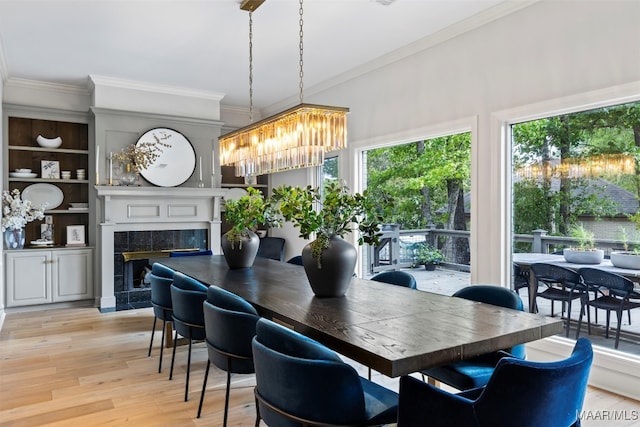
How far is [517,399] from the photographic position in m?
1.38

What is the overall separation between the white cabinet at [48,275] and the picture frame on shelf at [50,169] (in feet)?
3.23

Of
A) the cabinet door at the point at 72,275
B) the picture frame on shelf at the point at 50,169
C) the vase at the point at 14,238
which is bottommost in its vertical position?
the cabinet door at the point at 72,275

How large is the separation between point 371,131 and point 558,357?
2865 mm

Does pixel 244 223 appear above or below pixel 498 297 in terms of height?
above

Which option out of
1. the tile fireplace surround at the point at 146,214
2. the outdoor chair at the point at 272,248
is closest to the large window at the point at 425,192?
the outdoor chair at the point at 272,248

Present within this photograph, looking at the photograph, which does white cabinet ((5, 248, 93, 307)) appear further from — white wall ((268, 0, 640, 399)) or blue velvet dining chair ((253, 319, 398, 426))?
blue velvet dining chair ((253, 319, 398, 426))

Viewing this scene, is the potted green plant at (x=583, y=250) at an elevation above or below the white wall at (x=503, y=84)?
below

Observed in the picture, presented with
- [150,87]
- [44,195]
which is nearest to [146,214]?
[44,195]

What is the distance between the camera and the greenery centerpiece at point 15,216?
203 inches

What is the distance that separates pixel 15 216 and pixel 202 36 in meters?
3.10

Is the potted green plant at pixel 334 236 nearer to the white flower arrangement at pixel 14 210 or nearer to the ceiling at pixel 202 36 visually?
the ceiling at pixel 202 36

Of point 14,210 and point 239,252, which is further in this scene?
point 14,210

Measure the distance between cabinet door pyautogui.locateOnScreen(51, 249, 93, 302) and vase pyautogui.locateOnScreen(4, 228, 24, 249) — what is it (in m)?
0.41

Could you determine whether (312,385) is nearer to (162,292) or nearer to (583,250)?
(162,292)
